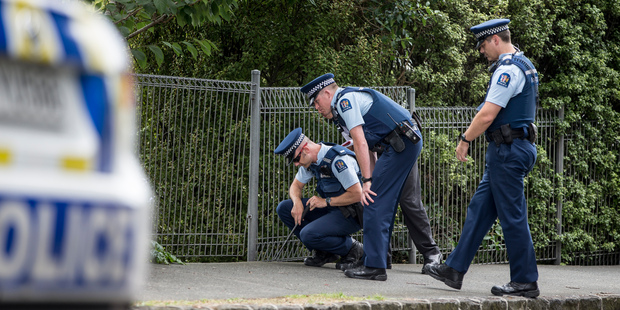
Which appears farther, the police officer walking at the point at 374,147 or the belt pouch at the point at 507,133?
the police officer walking at the point at 374,147

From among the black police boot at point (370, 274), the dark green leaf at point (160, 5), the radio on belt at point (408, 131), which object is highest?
the dark green leaf at point (160, 5)

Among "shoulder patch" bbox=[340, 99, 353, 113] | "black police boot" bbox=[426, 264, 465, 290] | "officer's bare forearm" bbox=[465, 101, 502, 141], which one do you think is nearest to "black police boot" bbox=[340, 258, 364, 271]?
"black police boot" bbox=[426, 264, 465, 290]

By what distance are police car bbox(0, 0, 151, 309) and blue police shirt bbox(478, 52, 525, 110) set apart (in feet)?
12.3

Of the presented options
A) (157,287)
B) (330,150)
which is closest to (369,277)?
(330,150)

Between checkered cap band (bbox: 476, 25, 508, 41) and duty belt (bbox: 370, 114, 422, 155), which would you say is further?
duty belt (bbox: 370, 114, 422, 155)

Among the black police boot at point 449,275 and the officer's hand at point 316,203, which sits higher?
the officer's hand at point 316,203

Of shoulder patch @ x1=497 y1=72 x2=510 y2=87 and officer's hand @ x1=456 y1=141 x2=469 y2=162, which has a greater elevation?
shoulder patch @ x1=497 y1=72 x2=510 y2=87

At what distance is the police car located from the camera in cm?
123

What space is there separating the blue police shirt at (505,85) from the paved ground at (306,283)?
144 cm

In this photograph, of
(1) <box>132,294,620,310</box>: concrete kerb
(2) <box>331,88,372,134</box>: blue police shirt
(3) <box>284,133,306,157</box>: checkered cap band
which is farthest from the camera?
(3) <box>284,133,306,157</box>: checkered cap band

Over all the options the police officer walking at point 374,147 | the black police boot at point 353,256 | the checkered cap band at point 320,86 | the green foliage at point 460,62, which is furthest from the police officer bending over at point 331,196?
the green foliage at point 460,62

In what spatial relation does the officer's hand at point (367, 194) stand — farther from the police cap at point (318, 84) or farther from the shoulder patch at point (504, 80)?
the shoulder patch at point (504, 80)

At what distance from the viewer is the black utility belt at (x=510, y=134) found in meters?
4.75

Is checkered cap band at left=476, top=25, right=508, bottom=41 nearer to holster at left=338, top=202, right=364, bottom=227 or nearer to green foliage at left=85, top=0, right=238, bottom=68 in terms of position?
holster at left=338, top=202, right=364, bottom=227
